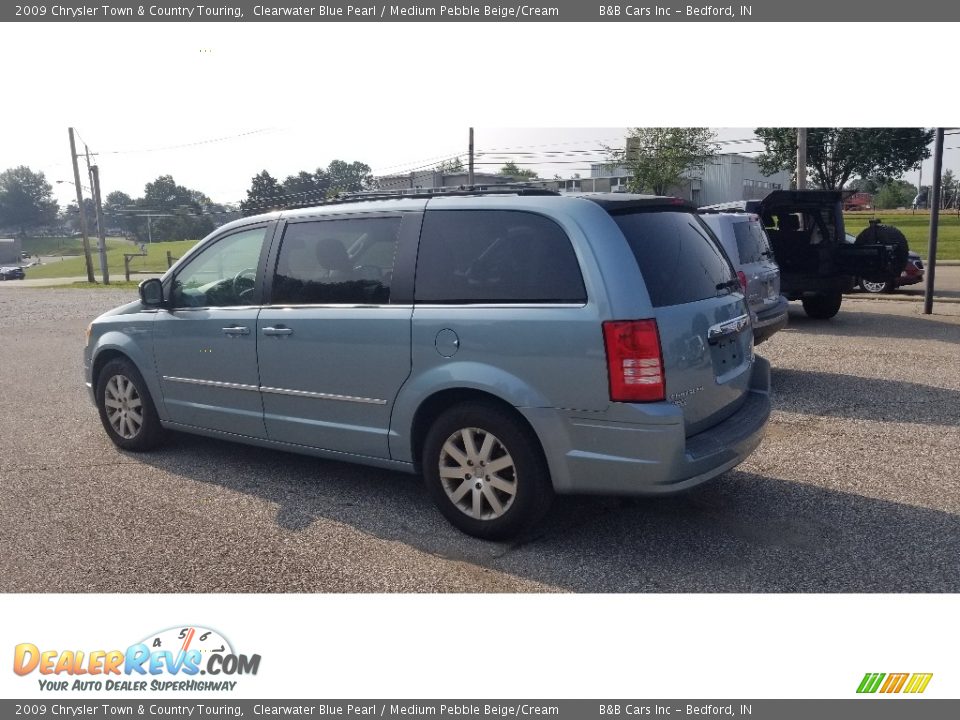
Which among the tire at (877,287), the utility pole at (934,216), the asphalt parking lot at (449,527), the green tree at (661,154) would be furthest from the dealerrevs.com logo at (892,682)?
the green tree at (661,154)

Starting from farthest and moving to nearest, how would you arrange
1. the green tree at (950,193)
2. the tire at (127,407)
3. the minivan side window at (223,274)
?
the green tree at (950,193)
the tire at (127,407)
the minivan side window at (223,274)

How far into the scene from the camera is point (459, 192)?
14.6 feet

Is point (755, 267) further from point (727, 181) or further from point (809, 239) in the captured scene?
point (727, 181)

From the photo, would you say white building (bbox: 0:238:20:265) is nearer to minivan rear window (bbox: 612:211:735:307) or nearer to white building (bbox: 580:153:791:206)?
white building (bbox: 580:153:791:206)

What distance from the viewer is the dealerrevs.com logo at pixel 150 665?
10.0 feet

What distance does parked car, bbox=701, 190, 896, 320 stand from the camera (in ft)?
37.3

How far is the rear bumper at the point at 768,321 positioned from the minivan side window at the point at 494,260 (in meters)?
4.57

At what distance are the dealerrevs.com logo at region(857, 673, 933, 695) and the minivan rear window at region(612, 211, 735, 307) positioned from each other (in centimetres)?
182

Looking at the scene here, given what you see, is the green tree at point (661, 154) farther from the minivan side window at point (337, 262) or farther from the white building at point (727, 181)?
the minivan side window at point (337, 262)

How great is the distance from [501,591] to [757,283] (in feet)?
18.8

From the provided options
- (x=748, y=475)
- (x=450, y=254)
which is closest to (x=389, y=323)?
(x=450, y=254)

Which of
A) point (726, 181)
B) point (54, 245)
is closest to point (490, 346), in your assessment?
point (726, 181)

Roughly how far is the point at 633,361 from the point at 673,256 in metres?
0.78

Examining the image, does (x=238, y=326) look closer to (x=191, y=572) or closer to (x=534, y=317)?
(x=191, y=572)
